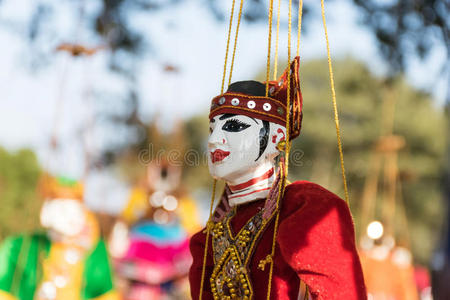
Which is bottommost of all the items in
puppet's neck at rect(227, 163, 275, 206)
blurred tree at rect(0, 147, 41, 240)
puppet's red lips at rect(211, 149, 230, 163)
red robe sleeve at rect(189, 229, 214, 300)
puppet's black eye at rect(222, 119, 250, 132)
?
red robe sleeve at rect(189, 229, 214, 300)

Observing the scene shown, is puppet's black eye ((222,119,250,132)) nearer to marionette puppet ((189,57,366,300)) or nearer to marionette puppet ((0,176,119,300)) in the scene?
marionette puppet ((189,57,366,300))

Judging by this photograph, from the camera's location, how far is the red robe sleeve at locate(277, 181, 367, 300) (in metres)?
1.59

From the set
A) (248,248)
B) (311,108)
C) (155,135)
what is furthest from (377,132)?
(248,248)

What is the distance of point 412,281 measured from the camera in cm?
563

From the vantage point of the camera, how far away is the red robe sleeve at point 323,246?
1.59 metres

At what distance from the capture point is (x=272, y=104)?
75.8 inches

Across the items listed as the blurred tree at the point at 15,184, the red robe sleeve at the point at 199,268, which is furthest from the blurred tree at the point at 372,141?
the red robe sleeve at the point at 199,268

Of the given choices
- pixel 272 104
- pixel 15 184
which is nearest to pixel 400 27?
pixel 272 104

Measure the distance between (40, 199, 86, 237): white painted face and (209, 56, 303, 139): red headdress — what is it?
2535 mm

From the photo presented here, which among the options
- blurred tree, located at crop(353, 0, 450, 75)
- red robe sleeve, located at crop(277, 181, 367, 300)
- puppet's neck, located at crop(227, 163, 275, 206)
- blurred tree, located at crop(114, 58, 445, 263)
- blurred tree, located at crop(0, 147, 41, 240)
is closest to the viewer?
red robe sleeve, located at crop(277, 181, 367, 300)

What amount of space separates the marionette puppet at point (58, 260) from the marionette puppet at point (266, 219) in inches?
83.6

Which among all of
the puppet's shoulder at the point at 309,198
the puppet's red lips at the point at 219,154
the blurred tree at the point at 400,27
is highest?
the blurred tree at the point at 400,27

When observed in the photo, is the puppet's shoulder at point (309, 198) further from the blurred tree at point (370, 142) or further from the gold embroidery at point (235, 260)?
the blurred tree at point (370, 142)

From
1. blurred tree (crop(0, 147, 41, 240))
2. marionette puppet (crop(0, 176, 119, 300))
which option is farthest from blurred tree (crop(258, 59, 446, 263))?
marionette puppet (crop(0, 176, 119, 300))
